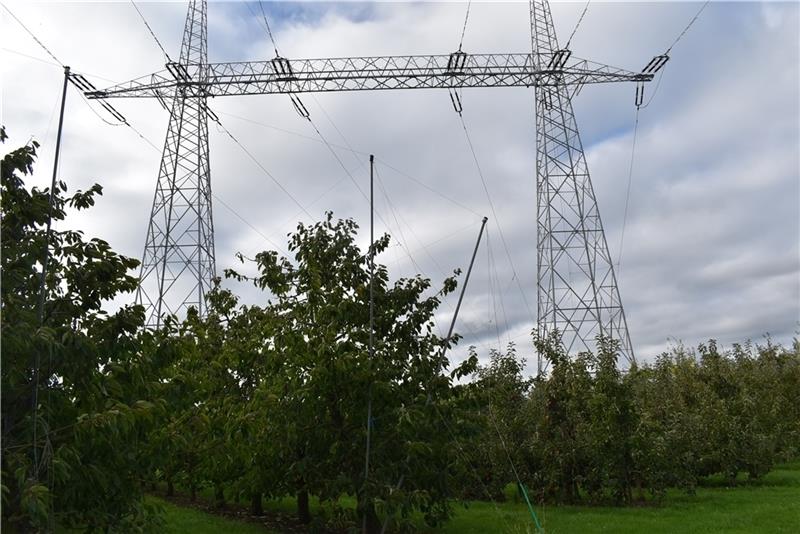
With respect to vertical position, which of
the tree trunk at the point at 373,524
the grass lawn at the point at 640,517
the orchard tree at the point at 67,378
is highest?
the orchard tree at the point at 67,378

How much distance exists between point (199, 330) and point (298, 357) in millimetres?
4925

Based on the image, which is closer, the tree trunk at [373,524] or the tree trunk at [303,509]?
the tree trunk at [373,524]

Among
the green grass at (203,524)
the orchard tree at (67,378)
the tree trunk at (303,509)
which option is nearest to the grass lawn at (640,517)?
the green grass at (203,524)

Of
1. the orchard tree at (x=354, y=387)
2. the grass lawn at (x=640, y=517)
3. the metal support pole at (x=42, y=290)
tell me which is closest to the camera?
the metal support pole at (x=42, y=290)

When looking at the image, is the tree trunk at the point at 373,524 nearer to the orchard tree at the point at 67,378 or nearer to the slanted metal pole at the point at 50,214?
the orchard tree at the point at 67,378

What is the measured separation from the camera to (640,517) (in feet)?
47.3

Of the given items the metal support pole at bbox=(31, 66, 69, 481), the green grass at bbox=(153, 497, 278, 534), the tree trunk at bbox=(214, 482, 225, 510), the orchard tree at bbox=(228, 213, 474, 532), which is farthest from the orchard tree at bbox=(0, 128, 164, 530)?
the tree trunk at bbox=(214, 482, 225, 510)

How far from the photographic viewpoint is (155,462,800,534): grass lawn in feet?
41.9

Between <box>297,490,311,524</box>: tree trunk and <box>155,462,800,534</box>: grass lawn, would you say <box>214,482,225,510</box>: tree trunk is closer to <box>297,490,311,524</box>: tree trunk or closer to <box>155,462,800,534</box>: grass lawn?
<box>155,462,800,534</box>: grass lawn

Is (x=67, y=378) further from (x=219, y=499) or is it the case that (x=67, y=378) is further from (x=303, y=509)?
(x=219, y=499)

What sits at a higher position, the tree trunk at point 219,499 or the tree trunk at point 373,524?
the tree trunk at point 219,499

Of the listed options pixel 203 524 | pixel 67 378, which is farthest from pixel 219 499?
pixel 67 378

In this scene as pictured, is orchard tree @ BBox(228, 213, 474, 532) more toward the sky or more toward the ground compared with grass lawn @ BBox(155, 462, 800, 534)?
more toward the sky

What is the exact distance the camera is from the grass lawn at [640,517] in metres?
12.8
